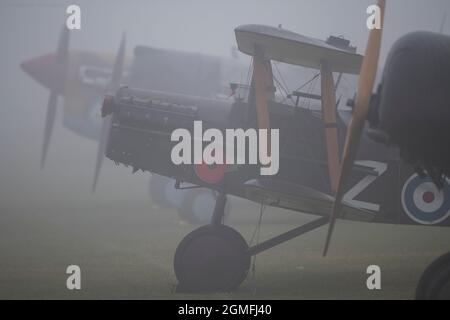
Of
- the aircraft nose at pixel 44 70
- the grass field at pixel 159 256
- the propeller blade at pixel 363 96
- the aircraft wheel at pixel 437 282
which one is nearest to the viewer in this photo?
the propeller blade at pixel 363 96

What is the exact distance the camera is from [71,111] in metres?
17.0

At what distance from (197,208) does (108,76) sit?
5047 mm

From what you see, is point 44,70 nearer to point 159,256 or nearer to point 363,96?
point 159,256

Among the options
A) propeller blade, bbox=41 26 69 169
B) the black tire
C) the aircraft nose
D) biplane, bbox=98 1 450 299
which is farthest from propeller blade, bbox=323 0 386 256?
the aircraft nose

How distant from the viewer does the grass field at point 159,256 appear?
6953mm

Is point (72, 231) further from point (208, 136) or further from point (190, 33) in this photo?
point (190, 33)

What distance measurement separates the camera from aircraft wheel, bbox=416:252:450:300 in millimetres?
5348

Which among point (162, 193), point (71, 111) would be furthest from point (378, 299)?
point (71, 111)

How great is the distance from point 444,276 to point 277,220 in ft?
27.6

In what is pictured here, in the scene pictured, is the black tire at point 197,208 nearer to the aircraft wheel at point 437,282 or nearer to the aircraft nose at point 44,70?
the aircraft nose at point 44,70

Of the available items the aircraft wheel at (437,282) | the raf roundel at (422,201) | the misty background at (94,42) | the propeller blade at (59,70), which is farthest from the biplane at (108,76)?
the aircraft wheel at (437,282)

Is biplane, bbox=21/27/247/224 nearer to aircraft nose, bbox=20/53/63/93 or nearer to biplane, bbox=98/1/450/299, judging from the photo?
aircraft nose, bbox=20/53/63/93

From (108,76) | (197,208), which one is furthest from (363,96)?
(108,76)

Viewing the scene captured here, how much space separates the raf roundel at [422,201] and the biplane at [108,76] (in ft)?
25.2
